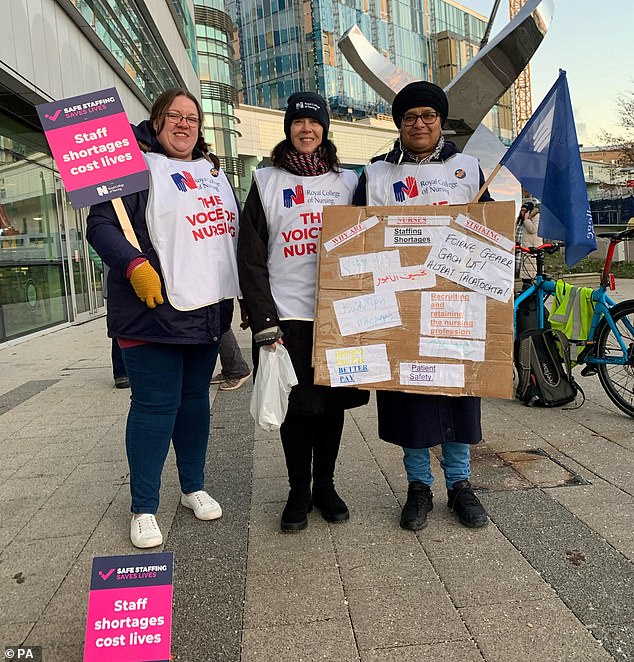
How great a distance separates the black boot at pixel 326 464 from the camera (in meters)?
2.95

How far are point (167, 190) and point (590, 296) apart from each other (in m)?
3.28

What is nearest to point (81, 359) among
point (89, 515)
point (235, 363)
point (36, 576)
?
point (235, 363)

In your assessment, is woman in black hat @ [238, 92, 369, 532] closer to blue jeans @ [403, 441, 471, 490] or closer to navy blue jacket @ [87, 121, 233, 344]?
navy blue jacket @ [87, 121, 233, 344]

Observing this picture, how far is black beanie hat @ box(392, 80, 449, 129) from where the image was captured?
2.74 meters

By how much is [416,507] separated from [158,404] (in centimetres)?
127

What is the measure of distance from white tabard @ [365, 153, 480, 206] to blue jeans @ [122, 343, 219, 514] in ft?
3.43

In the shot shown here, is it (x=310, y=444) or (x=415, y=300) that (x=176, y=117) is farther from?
(x=310, y=444)

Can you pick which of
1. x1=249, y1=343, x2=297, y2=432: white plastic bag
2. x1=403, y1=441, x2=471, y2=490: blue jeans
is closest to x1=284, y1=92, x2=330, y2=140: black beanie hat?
x1=249, y1=343, x2=297, y2=432: white plastic bag

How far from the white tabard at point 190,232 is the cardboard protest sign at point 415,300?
0.46 metres

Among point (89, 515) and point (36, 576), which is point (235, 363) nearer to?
point (89, 515)

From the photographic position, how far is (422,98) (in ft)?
8.99

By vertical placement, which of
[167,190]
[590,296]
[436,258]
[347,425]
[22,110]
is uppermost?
[22,110]

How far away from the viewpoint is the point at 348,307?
2.64 meters

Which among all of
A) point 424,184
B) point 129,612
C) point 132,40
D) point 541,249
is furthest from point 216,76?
point 129,612
